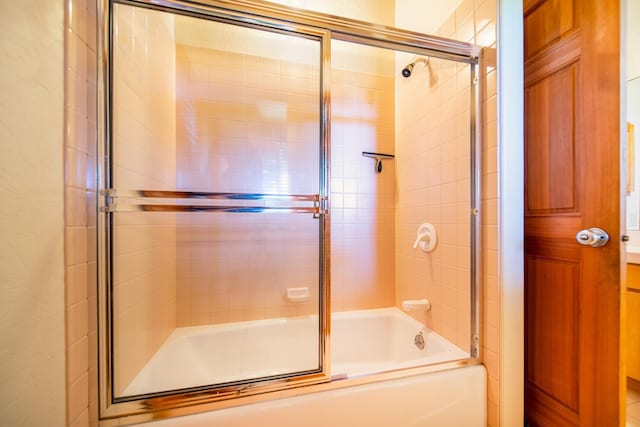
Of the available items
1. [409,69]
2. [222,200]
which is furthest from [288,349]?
[409,69]

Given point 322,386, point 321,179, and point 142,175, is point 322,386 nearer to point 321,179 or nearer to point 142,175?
point 321,179

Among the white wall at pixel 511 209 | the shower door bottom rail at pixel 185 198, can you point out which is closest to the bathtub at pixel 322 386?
the white wall at pixel 511 209

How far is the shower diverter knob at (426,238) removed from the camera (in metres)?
1.39

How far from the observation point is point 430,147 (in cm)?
144

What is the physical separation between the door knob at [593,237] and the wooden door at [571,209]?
2 cm

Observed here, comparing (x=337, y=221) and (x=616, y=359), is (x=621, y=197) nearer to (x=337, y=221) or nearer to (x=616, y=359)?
(x=616, y=359)

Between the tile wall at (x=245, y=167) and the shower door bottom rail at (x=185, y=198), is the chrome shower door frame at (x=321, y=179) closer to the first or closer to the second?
the shower door bottom rail at (x=185, y=198)

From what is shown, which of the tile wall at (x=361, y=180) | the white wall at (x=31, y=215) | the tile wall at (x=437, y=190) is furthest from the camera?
the tile wall at (x=361, y=180)

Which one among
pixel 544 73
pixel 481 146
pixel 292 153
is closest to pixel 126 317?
pixel 292 153

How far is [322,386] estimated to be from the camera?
910 mm

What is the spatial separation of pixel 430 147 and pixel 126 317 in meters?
1.70

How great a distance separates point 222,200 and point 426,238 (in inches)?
46.3

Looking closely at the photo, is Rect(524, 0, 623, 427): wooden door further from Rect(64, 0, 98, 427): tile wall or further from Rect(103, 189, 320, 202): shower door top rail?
→ Rect(64, 0, 98, 427): tile wall

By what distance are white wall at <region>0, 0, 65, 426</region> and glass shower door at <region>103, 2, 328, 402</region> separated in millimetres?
293
